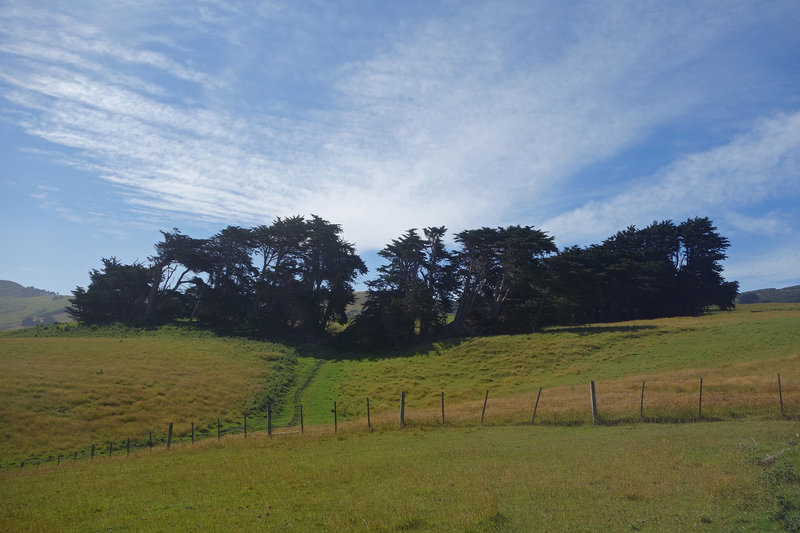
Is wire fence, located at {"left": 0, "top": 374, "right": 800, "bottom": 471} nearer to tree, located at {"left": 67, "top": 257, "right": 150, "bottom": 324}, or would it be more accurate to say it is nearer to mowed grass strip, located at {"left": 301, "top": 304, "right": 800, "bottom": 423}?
mowed grass strip, located at {"left": 301, "top": 304, "right": 800, "bottom": 423}

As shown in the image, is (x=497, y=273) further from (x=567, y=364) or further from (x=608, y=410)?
(x=608, y=410)

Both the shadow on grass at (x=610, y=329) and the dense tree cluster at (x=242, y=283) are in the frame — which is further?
the dense tree cluster at (x=242, y=283)

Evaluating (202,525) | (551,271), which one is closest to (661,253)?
(551,271)

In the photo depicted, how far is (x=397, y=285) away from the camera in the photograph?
231ft

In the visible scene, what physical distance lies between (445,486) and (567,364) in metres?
36.8

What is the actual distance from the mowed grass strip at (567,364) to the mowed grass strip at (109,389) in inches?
317

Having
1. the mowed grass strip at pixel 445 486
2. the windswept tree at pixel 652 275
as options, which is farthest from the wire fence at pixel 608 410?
the windswept tree at pixel 652 275

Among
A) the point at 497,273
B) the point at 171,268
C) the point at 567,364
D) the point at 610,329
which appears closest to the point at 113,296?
the point at 171,268

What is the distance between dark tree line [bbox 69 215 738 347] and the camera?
2571 inches

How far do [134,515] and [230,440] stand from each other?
39.2ft

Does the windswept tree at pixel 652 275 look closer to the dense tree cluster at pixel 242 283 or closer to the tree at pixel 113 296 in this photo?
the dense tree cluster at pixel 242 283

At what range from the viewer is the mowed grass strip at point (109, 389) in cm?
2667

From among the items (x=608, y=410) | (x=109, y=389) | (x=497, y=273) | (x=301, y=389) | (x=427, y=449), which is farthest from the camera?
(x=497, y=273)

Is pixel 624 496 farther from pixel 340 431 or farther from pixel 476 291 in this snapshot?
pixel 476 291
